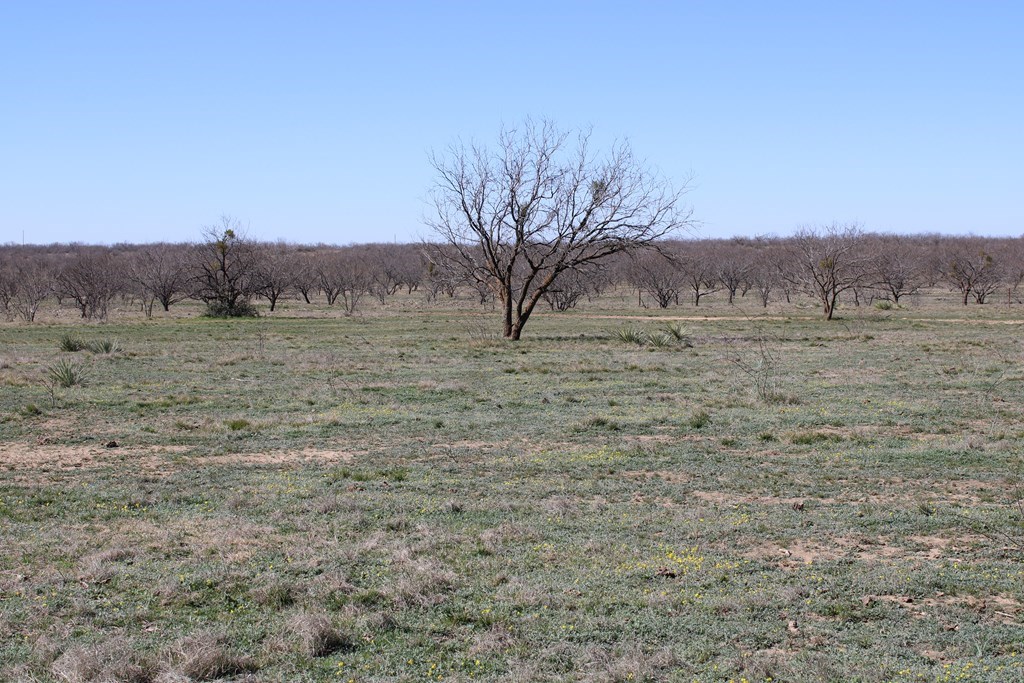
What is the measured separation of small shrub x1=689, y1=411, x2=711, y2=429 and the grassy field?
54 mm

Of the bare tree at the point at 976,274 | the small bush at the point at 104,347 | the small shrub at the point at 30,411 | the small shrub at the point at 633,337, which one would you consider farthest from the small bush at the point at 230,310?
the bare tree at the point at 976,274

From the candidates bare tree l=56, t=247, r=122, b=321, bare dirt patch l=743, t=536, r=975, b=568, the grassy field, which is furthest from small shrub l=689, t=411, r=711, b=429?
bare tree l=56, t=247, r=122, b=321

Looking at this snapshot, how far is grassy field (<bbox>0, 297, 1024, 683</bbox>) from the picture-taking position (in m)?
5.67

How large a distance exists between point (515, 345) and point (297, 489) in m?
18.9

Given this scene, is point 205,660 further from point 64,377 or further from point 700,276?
point 700,276

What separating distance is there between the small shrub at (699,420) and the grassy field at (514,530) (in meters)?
0.05

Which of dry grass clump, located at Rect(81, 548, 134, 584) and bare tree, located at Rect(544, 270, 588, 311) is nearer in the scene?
dry grass clump, located at Rect(81, 548, 134, 584)

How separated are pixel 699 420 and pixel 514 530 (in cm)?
642

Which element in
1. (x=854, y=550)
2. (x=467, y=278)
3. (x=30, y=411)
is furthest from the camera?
(x=467, y=278)

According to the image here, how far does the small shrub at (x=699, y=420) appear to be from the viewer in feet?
45.9

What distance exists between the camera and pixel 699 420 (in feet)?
46.3

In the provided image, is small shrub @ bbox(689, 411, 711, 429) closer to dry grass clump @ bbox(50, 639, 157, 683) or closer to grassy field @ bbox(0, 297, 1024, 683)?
grassy field @ bbox(0, 297, 1024, 683)

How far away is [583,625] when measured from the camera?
607 cm

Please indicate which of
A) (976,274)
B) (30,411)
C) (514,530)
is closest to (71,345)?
(30,411)
